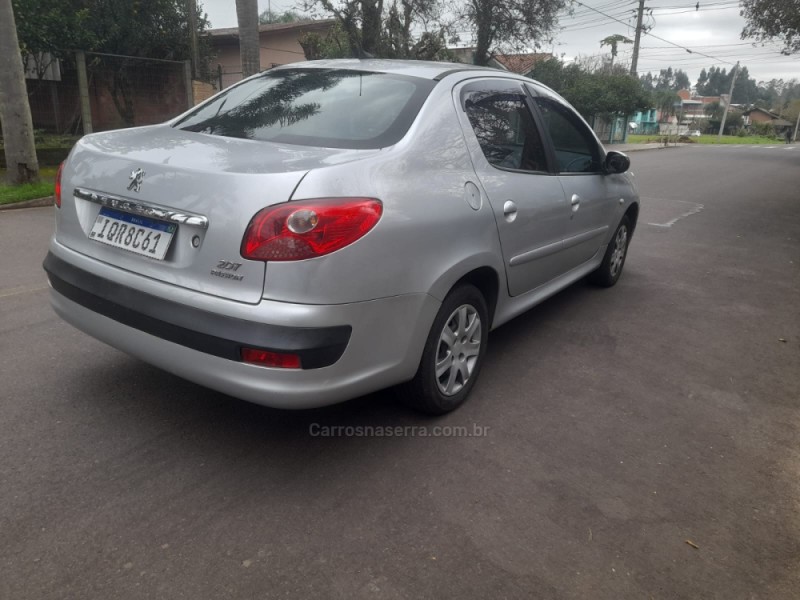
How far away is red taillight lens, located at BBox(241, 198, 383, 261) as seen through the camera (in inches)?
92.4

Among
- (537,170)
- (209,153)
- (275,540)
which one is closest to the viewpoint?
(275,540)

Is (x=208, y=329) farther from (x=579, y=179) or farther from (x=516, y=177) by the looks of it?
(x=579, y=179)

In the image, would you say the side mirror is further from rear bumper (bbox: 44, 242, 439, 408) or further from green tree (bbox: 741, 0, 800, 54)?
green tree (bbox: 741, 0, 800, 54)

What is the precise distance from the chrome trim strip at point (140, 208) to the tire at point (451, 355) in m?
1.13

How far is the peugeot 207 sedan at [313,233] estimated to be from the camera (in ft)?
7.80

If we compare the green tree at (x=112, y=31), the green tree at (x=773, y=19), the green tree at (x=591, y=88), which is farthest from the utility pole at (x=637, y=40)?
the green tree at (x=112, y=31)

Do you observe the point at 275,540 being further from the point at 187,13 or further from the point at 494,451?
the point at 187,13

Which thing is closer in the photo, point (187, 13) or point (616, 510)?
point (616, 510)

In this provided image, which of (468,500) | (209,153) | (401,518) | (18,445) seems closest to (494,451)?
(468,500)

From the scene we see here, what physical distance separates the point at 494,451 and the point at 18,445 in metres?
2.11

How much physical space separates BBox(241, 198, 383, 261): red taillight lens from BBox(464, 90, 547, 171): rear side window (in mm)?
1247

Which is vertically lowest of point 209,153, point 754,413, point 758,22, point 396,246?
point 754,413

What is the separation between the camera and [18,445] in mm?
2805

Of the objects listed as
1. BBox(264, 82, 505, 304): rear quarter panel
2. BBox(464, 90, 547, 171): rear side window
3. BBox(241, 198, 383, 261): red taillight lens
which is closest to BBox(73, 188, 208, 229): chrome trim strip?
BBox(241, 198, 383, 261): red taillight lens
